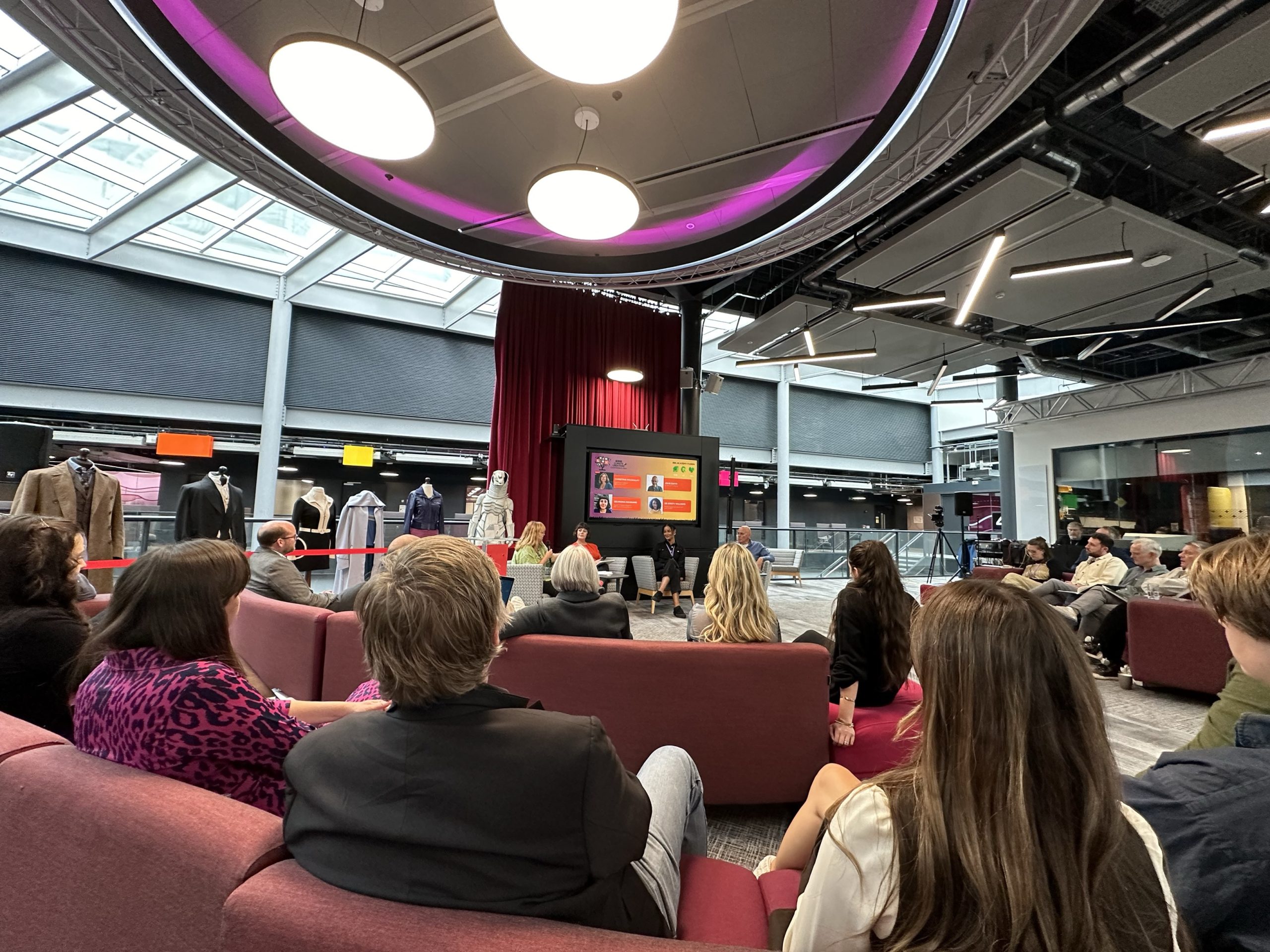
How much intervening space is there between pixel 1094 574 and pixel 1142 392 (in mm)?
7771

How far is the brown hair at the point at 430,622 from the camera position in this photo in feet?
2.88

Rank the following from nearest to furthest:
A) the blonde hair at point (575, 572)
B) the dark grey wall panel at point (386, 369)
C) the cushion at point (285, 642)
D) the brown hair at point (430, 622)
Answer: the brown hair at point (430, 622), the blonde hair at point (575, 572), the cushion at point (285, 642), the dark grey wall panel at point (386, 369)

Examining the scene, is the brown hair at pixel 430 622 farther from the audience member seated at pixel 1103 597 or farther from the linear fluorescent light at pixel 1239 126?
the linear fluorescent light at pixel 1239 126

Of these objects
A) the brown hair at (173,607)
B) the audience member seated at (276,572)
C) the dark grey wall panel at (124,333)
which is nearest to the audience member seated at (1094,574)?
the audience member seated at (276,572)

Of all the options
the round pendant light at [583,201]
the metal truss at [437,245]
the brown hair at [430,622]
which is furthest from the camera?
the round pendant light at [583,201]

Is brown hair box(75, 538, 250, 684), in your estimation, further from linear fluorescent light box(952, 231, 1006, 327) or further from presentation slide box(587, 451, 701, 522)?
presentation slide box(587, 451, 701, 522)

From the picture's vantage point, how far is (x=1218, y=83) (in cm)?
412

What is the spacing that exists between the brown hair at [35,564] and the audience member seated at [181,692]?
0.47 m

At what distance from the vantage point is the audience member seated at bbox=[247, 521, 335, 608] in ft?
10.9

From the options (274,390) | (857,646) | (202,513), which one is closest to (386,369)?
(274,390)

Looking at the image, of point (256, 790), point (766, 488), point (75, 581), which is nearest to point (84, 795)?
point (256, 790)

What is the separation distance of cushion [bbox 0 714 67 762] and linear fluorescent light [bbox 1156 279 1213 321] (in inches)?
426

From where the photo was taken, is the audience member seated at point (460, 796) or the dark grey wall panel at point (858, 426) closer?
the audience member seated at point (460, 796)

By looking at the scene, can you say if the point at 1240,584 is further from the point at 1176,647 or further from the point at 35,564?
the point at 1176,647
